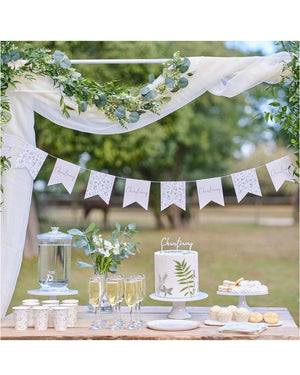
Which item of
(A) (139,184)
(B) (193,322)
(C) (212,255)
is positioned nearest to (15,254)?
(A) (139,184)

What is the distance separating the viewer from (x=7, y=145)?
3.06 m

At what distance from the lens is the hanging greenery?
2.92 meters

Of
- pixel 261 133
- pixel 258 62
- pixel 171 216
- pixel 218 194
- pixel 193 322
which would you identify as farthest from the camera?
pixel 261 133

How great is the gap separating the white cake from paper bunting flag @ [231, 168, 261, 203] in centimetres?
50

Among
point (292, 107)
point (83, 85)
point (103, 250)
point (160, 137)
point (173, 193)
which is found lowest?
point (103, 250)

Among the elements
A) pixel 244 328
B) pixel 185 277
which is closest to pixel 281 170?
pixel 185 277

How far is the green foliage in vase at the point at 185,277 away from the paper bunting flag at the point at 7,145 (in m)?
1.10

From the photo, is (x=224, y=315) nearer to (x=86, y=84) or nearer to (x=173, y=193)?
(x=173, y=193)

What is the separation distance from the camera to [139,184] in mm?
3225

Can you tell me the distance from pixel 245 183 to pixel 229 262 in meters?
7.25

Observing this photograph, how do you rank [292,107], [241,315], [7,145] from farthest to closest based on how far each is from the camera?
[7,145]
[292,107]
[241,315]

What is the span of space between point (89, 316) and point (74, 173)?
802 millimetres

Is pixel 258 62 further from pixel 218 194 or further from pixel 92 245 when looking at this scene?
pixel 92 245

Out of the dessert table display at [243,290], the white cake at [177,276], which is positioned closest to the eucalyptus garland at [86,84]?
the white cake at [177,276]
